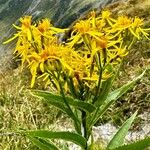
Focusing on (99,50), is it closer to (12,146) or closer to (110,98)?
(110,98)

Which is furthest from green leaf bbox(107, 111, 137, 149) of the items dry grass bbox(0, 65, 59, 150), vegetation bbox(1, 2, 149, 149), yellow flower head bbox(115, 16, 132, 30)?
dry grass bbox(0, 65, 59, 150)

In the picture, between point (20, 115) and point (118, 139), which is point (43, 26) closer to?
point (118, 139)

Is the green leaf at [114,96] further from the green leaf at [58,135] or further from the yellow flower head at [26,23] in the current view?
the yellow flower head at [26,23]

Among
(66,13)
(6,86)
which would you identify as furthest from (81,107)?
(66,13)

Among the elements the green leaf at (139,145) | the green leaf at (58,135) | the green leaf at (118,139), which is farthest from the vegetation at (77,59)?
the green leaf at (118,139)

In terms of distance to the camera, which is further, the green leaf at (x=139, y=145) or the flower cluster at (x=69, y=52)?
the green leaf at (x=139, y=145)

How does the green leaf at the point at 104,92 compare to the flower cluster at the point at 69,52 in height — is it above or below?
below

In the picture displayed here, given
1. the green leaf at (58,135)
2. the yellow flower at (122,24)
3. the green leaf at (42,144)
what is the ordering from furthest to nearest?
the green leaf at (42,144) < the green leaf at (58,135) < the yellow flower at (122,24)

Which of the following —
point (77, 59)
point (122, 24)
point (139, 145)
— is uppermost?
point (77, 59)

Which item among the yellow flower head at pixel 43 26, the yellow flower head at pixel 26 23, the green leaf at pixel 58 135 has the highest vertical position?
the yellow flower head at pixel 26 23

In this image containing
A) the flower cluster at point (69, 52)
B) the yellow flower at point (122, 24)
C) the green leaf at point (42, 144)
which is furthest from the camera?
the green leaf at point (42, 144)

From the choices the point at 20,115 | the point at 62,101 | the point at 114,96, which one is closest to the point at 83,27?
the point at 62,101
